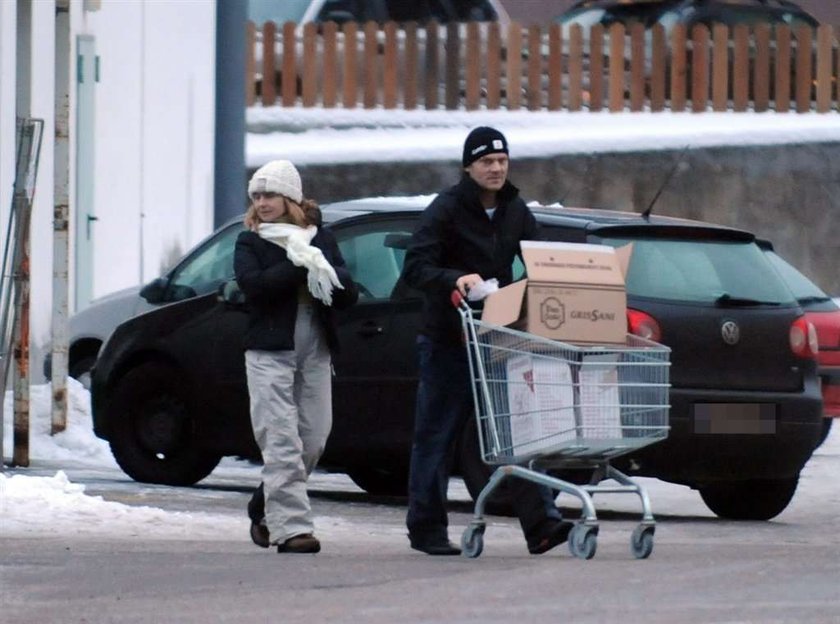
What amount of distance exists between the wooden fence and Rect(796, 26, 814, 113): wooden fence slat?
37 mm

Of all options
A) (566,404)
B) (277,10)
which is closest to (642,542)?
(566,404)

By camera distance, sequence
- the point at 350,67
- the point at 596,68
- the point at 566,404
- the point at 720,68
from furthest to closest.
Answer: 1. the point at 720,68
2. the point at 596,68
3. the point at 350,67
4. the point at 566,404

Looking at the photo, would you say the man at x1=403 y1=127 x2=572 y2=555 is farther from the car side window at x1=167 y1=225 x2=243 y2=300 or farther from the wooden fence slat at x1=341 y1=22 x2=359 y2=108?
the wooden fence slat at x1=341 y1=22 x2=359 y2=108

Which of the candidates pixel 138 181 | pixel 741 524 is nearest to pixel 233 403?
pixel 741 524

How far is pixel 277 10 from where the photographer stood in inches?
1129

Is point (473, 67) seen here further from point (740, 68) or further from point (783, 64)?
point (783, 64)

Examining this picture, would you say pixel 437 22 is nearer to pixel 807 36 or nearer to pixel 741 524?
pixel 807 36

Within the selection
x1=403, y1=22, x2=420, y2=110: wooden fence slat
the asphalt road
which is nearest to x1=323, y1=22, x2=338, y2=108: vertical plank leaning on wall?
x1=403, y1=22, x2=420, y2=110: wooden fence slat

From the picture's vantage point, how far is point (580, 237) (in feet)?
40.9

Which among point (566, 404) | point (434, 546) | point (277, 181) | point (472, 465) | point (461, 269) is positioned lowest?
point (434, 546)

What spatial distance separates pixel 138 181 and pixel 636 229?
8739 millimetres

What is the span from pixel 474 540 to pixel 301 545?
26.5 inches

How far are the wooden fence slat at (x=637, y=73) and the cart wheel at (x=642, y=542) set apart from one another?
16.9 meters

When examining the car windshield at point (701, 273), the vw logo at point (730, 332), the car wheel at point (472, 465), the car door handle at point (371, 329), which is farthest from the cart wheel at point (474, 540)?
the car door handle at point (371, 329)
